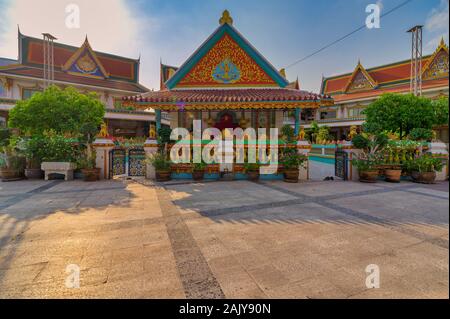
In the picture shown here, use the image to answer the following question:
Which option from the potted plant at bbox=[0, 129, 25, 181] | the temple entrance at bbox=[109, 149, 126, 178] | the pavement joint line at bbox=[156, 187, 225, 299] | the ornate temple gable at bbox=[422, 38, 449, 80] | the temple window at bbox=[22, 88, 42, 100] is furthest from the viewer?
the temple window at bbox=[22, 88, 42, 100]

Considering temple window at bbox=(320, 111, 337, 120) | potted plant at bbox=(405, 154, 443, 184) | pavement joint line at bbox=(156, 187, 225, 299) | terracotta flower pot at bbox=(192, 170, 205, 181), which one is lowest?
pavement joint line at bbox=(156, 187, 225, 299)

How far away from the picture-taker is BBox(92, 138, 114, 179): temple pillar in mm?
9406

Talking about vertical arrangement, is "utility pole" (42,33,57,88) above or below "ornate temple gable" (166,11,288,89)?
above

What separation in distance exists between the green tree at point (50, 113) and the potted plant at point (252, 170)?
898cm

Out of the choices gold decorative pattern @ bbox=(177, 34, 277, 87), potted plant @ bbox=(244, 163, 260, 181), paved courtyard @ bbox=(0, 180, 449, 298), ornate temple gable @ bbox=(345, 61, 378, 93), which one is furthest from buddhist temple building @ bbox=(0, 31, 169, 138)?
ornate temple gable @ bbox=(345, 61, 378, 93)

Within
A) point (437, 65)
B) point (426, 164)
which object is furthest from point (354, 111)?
point (426, 164)

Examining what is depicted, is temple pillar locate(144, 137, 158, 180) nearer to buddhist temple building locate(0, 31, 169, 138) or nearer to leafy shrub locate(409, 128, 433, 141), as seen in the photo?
leafy shrub locate(409, 128, 433, 141)

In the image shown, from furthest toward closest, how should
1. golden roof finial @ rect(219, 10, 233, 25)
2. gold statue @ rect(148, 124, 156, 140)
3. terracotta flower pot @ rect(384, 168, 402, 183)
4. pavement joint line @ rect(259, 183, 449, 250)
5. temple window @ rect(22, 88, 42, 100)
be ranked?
temple window @ rect(22, 88, 42, 100) → golden roof finial @ rect(219, 10, 233, 25) → gold statue @ rect(148, 124, 156, 140) → terracotta flower pot @ rect(384, 168, 402, 183) → pavement joint line @ rect(259, 183, 449, 250)

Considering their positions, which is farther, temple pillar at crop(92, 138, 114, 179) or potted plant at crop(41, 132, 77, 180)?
temple pillar at crop(92, 138, 114, 179)

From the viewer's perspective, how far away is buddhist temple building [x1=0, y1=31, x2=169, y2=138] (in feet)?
65.9

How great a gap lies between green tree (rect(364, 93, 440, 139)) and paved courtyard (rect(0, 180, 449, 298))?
13440 mm

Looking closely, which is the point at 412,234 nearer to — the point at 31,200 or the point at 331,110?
the point at 31,200

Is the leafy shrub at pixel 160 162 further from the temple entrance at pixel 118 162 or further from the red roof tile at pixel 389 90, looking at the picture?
the red roof tile at pixel 389 90

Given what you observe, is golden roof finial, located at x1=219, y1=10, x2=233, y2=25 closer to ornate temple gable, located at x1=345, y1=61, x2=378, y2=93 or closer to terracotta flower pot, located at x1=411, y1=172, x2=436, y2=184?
terracotta flower pot, located at x1=411, y1=172, x2=436, y2=184
